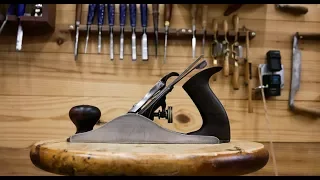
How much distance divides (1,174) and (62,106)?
1.15 ft

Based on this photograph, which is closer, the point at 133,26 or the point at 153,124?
the point at 153,124

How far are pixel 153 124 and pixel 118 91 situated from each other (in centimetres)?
73

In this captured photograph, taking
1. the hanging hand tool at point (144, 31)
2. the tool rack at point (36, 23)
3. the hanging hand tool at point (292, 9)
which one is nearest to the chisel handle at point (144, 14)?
the hanging hand tool at point (144, 31)

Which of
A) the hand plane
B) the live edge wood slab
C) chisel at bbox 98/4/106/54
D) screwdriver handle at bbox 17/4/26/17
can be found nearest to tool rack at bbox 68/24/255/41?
chisel at bbox 98/4/106/54

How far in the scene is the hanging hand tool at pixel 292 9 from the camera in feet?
5.14

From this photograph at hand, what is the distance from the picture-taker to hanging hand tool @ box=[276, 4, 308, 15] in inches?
61.7

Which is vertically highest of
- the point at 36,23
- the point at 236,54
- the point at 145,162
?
the point at 36,23

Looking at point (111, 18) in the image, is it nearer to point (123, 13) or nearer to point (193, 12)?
point (123, 13)

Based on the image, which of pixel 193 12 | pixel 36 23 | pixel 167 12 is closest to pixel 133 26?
pixel 167 12

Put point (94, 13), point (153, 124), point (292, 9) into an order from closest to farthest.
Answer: point (153, 124) < point (94, 13) < point (292, 9)

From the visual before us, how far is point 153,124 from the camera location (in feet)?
2.60

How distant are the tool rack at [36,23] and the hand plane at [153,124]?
648mm

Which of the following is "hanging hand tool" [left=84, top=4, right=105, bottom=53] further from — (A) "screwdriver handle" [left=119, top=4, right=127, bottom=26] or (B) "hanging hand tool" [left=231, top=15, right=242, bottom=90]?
(B) "hanging hand tool" [left=231, top=15, right=242, bottom=90]
